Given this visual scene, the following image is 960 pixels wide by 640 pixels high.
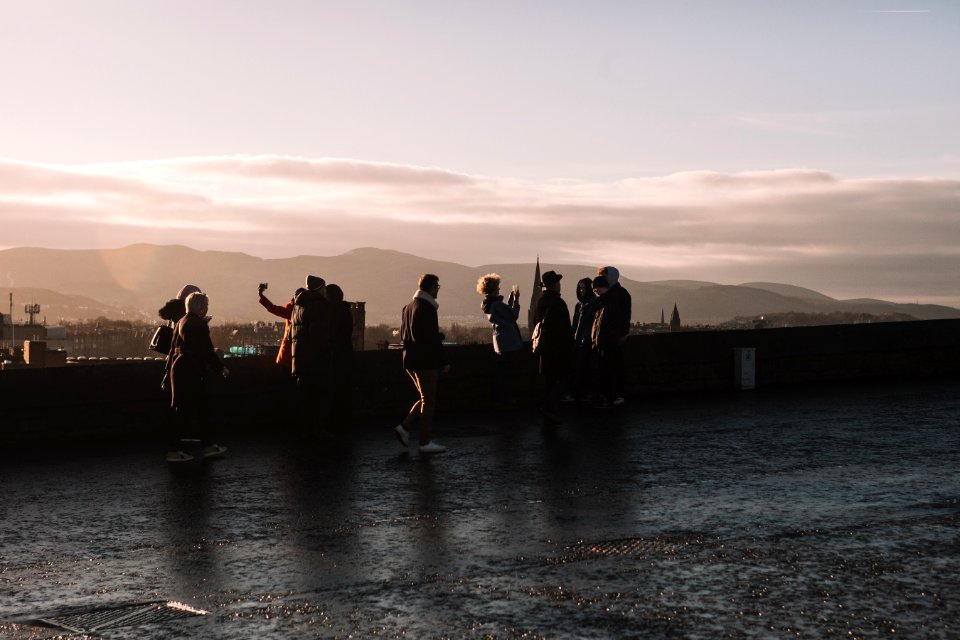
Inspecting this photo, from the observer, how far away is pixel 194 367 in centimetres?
1184

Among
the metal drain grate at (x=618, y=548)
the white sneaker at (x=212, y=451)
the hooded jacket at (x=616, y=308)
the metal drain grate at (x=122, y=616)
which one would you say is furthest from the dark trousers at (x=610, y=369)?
the metal drain grate at (x=122, y=616)

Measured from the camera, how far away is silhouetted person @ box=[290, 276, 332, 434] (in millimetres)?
12914

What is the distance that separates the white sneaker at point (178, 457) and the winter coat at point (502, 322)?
461 centimetres

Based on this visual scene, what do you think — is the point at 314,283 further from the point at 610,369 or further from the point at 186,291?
the point at 610,369

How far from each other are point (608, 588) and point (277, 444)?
696 cm

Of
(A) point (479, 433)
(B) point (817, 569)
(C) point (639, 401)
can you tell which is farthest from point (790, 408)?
(B) point (817, 569)

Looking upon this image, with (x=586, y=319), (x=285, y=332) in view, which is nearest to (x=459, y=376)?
(x=586, y=319)

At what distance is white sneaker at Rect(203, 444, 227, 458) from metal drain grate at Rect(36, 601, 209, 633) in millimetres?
5820

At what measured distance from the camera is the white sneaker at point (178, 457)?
11203 millimetres

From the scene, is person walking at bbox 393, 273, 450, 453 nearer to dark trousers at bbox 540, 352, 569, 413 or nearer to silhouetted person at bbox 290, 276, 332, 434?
silhouetted person at bbox 290, 276, 332, 434

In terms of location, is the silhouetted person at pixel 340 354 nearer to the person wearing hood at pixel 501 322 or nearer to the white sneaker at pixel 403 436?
the person wearing hood at pixel 501 322

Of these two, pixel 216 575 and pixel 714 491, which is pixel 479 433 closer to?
pixel 714 491

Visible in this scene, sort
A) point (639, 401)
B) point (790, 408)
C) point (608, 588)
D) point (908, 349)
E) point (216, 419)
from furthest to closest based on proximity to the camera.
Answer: point (908, 349), point (639, 401), point (790, 408), point (216, 419), point (608, 588)

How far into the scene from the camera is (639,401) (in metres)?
16.7
